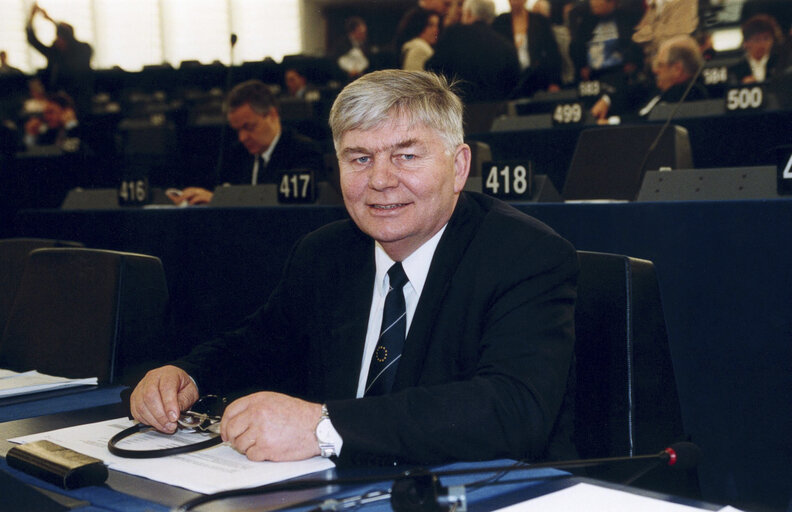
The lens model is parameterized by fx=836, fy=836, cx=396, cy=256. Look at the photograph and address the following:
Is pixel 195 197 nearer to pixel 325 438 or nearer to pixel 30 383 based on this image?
pixel 30 383

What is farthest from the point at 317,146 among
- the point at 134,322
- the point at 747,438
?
the point at 747,438

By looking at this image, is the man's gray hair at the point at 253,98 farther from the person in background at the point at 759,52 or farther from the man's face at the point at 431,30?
the person in background at the point at 759,52

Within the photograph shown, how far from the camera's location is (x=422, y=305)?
1.29m

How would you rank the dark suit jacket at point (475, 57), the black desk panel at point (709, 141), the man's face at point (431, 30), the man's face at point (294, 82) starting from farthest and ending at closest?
the man's face at point (294, 82)
the man's face at point (431, 30)
the dark suit jacket at point (475, 57)
the black desk panel at point (709, 141)

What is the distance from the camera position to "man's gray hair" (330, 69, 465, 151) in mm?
1275

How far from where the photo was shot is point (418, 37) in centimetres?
714

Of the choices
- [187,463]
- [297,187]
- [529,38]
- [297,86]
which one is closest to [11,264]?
[297,187]

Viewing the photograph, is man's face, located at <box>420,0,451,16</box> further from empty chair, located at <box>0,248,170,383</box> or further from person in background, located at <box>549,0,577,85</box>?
empty chair, located at <box>0,248,170,383</box>

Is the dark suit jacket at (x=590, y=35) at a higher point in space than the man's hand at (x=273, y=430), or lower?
higher

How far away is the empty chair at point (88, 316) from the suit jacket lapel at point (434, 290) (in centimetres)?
71

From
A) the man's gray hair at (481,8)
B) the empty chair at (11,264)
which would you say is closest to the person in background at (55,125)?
the man's gray hair at (481,8)

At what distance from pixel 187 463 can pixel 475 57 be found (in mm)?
4570

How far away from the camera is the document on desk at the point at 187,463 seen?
911mm

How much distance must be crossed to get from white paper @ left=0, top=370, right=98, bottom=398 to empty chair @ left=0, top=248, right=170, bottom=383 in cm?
16
